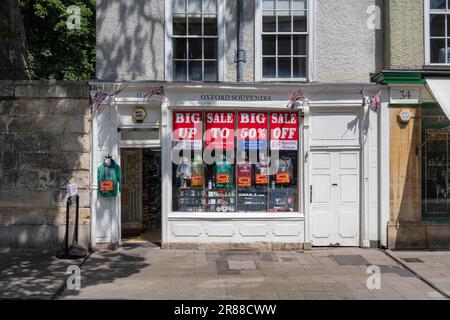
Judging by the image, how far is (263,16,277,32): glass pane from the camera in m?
11.6

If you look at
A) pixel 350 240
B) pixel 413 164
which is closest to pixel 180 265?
pixel 350 240

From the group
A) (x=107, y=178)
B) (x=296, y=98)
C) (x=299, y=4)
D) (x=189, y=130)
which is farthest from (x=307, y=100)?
(x=107, y=178)

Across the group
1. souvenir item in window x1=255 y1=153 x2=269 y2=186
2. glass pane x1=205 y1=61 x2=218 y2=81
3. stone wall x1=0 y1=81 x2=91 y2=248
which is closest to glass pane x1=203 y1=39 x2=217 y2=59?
glass pane x1=205 y1=61 x2=218 y2=81

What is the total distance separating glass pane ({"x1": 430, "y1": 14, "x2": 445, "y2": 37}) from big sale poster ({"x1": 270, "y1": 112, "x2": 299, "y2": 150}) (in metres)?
3.58

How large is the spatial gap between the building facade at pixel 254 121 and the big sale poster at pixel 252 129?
22mm

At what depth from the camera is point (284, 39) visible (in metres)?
11.6

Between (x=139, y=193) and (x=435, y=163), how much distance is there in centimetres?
724

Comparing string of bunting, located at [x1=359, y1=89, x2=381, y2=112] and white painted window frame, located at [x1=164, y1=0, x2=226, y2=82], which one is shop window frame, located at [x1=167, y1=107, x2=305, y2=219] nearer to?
white painted window frame, located at [x1=164, y1=0, x2=226, y2=82]

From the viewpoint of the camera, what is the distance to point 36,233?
1097cm

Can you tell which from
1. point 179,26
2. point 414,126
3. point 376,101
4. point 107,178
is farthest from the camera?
point 179,26

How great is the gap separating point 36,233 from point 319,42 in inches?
291

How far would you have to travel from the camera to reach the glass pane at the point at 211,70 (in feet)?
38.1

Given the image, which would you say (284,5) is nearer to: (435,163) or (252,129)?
(252,129)

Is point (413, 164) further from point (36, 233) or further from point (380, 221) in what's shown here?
point (36, 233)
